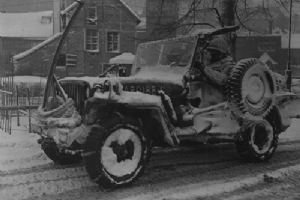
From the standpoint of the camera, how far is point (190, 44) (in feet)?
25.2

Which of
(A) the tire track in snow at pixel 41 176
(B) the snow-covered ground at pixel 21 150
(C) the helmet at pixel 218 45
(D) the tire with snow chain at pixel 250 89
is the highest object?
(C) the helmet at pixel 218 45

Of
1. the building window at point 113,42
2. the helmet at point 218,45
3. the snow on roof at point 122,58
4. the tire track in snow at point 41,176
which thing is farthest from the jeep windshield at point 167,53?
the building window at point 113,42

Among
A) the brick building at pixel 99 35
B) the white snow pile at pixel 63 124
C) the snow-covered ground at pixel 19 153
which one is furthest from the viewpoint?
the brick building at pixel 99 35

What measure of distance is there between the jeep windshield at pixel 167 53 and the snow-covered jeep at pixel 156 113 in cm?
2

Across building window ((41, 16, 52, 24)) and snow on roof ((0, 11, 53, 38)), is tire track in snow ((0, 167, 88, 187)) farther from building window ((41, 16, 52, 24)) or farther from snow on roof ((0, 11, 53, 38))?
building window ((41, 16, 52, 24))

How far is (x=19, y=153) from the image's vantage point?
8516 mm

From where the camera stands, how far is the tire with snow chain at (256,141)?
7781 millimetres

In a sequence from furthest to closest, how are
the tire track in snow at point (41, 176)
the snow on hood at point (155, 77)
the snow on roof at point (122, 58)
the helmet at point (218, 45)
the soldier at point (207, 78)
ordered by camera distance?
the snow on roof at point (122, 58)
the helmet at point (218, 45)
the soldier at point (207, 78)
the tire track in snow at point (41, 176)
the snow on hood at point (155, 77)

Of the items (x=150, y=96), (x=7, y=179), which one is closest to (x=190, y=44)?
(x=150, y=96)

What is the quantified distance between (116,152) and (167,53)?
99.1 inches

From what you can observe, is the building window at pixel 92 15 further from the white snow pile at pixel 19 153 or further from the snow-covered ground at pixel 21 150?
the white snow pile at pixel 19 153

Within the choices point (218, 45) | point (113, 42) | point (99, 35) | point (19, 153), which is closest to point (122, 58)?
point (113, 42)

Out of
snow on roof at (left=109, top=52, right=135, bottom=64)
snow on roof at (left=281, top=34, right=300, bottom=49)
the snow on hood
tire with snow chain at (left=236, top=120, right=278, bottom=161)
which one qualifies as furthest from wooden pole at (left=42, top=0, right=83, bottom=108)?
snow on roof at (left=281, top=34, right=300, bottom=49)

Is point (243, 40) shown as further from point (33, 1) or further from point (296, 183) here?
point (296, 183)
